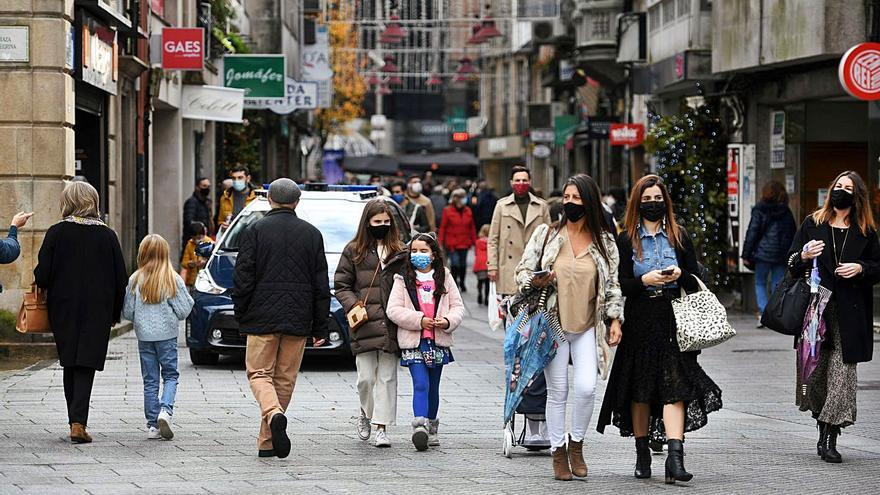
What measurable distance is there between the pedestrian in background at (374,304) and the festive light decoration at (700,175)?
14.6 metres

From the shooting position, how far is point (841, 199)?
36.6 feet

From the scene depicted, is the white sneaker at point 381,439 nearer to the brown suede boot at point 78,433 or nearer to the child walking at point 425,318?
the child walking at point 425,318

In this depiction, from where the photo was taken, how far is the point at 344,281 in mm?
11547

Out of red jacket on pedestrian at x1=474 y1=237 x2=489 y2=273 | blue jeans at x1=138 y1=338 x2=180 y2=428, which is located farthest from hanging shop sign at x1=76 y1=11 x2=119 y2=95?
blue jeans at x1=138 y1=338 x2=180 y2=428

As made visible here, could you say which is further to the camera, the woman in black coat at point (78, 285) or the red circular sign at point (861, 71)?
the red circular sign at point (861, 71)

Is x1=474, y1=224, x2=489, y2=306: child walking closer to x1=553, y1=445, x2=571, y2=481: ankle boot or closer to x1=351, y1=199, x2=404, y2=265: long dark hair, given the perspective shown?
A: x1=351, y1=199, x2=404, y2=265: long dark hair

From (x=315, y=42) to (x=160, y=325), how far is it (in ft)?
152

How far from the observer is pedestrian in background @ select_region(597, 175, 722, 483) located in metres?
9.84

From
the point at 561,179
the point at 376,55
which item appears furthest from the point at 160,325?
the point at 376,55

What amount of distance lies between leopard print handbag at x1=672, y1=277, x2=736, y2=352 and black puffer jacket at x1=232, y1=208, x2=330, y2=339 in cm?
245

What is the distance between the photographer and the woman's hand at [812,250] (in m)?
11.0

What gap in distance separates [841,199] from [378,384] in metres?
3.29

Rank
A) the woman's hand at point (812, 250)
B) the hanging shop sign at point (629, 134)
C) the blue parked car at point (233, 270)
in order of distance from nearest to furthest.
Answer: the woman's hand at point (812, 250) → the blue parked car at point (233, 270) → the hanging shop sign at point (629, 134)

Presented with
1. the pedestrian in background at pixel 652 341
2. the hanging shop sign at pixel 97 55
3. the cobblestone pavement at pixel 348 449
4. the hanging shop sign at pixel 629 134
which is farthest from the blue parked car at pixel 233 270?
the hanging shop sign at pixel 629 134
